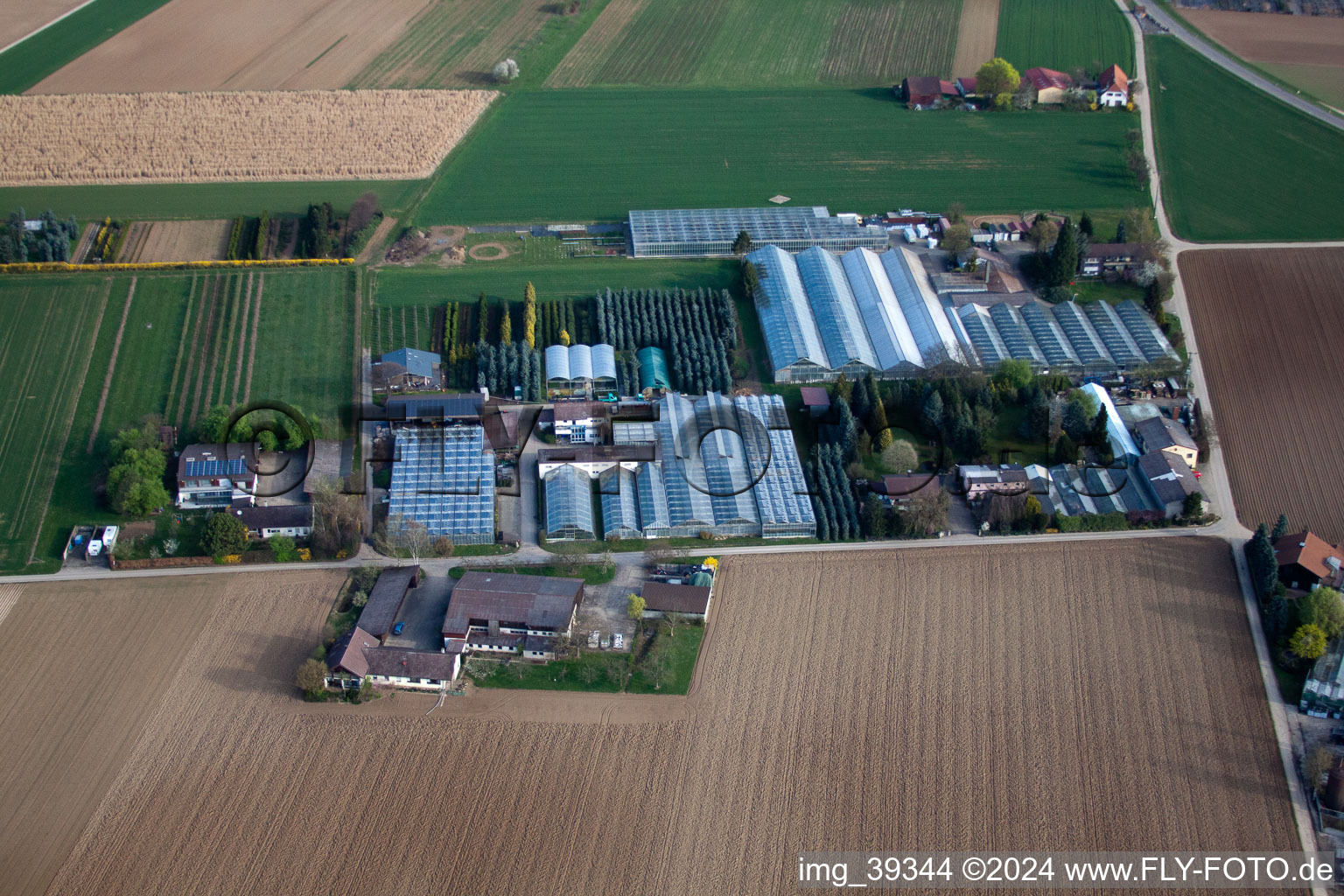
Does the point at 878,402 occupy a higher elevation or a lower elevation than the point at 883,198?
lower

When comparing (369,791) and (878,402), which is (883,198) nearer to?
(878,402)

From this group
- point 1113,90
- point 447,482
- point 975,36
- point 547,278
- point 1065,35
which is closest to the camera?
point 447,482

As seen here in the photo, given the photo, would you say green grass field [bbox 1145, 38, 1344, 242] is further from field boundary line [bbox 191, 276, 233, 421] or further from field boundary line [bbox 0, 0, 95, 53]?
field boundary line [bbox 0, 0, 95, 53]

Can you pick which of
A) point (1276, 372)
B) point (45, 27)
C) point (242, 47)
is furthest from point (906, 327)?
point (45, 27)

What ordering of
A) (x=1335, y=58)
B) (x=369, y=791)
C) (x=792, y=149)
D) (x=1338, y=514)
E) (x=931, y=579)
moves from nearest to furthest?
(x=369, y=791) → (x=931, y=579) → (x=1338, y=514) → (x=792, y=149) → (x=1335, y=58)

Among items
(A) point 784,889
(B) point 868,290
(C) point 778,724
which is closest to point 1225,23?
(B) point 868,290

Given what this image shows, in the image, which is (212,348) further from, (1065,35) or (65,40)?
(1065,35)

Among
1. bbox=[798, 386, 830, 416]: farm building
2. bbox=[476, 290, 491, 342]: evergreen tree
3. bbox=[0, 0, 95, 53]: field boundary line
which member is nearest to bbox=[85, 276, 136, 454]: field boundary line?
bbox=[476, 290, 491, 342]: evergreen tree
